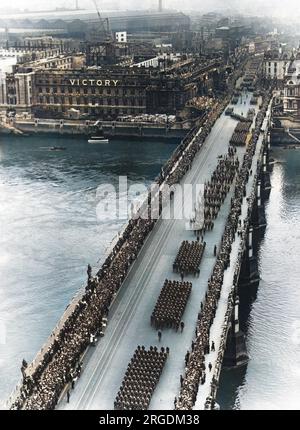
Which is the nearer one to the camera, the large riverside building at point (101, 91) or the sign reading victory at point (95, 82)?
the large riverside building at point (101, 91)

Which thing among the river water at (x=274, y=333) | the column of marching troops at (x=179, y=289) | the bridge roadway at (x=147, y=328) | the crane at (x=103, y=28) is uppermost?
the crane at (x=103, y=28)

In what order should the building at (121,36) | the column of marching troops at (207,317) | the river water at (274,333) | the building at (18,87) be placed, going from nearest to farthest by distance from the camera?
the column of marching troops at (207,317)
the river water at (274,333)
the building at (18,87)
the building at (121,36)

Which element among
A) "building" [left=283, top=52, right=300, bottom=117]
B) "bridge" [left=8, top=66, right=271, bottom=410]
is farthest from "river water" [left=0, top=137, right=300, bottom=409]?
"building" [left=283, top=52, right=300, bottom=117]

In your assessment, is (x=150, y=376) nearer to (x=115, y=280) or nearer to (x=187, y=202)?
(x=115, y=280)

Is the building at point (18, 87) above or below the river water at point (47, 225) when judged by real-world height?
above

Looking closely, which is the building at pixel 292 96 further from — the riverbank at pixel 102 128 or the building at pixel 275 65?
the building at pixel 275 65

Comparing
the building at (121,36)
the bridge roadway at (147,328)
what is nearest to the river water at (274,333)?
the bridge roadway at (147,328)
